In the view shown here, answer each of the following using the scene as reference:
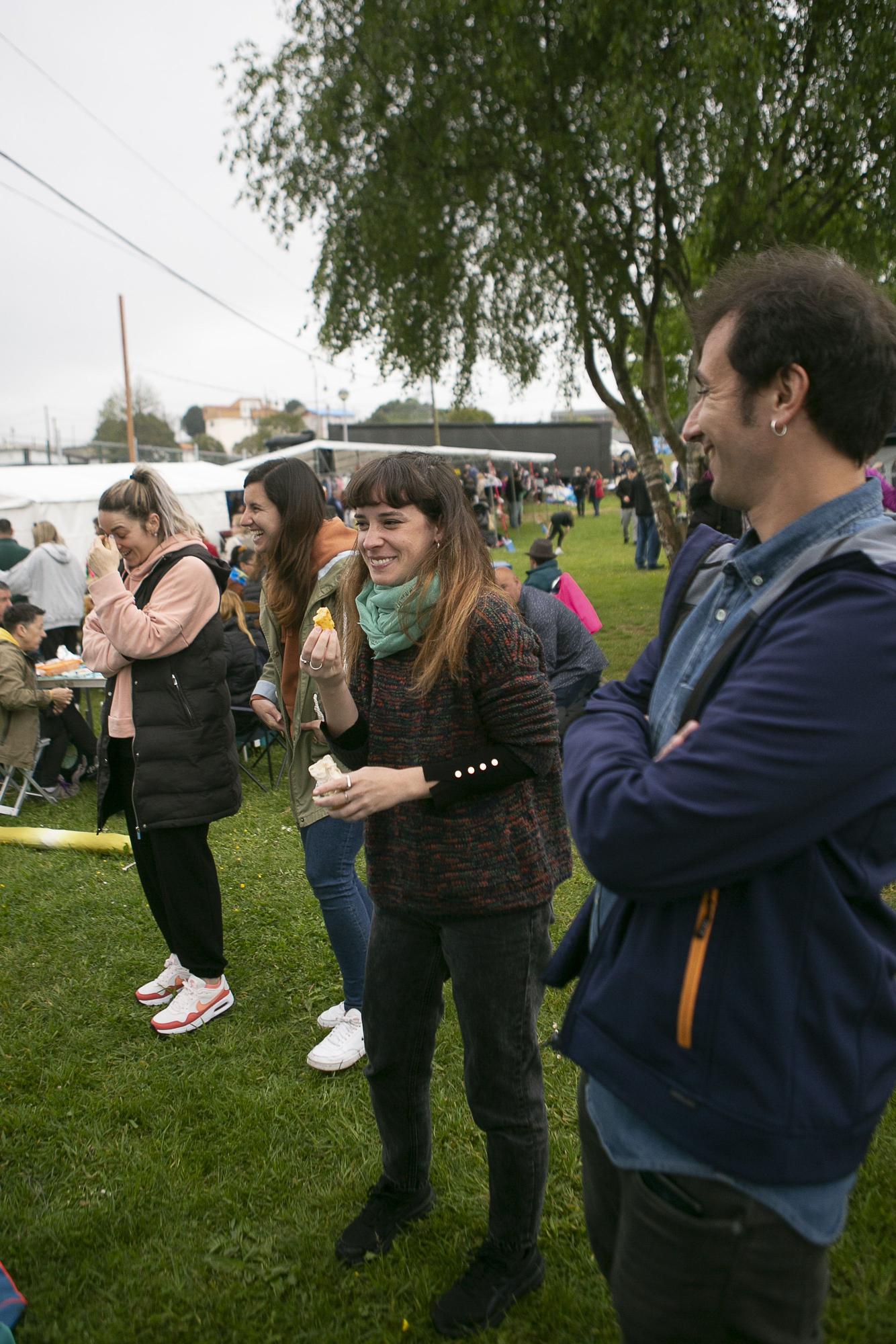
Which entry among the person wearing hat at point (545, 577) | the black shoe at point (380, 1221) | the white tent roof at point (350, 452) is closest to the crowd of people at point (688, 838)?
the black shoe at point (380, 1221)

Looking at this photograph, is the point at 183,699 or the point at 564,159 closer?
the point at 183,699

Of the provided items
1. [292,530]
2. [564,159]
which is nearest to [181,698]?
[292,530]

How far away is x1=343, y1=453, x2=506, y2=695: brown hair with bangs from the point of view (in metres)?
2.18

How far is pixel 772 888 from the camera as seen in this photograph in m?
1.18

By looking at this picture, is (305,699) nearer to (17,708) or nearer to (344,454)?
(17,708)

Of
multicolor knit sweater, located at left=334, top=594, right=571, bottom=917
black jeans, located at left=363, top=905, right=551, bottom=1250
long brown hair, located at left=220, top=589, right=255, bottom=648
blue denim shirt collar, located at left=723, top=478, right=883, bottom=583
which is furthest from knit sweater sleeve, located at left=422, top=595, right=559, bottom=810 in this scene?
long brown hair, located at left=220, top=589, right=255, bottom=648

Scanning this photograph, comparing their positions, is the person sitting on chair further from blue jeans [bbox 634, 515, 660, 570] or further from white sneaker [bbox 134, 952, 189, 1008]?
blue jeans [bbox 634, 515, 660, 570]

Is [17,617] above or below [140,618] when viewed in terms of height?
below

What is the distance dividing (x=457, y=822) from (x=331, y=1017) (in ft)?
6.54

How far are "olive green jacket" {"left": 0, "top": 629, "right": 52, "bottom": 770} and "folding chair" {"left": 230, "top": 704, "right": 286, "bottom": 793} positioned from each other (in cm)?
146

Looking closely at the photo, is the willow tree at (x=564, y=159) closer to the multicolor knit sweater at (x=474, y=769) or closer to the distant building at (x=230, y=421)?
the multicolor knit sweater at (x=474, y=769)

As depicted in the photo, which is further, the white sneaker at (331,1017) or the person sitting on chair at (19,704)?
the person sitting on chair at (19,704)

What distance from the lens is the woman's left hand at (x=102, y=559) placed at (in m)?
3.36

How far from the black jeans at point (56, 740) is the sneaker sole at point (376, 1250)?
5.77m
